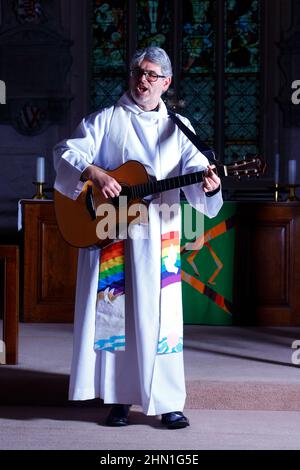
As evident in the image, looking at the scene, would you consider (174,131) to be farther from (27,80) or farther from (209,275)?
(27,80)

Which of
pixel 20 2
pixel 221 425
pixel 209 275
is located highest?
pixel 20 2

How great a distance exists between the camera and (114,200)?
3.93m

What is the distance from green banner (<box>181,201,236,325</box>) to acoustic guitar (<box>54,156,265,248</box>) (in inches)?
93.3

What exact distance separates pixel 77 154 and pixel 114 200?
0.26m

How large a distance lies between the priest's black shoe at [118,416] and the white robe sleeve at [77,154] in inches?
40.0

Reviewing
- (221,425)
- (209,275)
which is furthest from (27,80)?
(221,425)

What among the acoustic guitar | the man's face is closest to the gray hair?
the man's face

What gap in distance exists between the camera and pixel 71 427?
4.11 meters

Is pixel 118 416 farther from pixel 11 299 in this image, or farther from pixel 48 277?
pixel 48 277

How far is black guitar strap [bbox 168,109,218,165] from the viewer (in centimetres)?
394

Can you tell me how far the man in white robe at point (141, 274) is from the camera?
3.97 metres

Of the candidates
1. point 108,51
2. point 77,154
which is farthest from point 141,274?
point 108,51

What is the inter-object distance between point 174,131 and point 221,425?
1415 millimetres

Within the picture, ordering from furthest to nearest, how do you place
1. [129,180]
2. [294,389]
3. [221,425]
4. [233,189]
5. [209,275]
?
[233,189] → [209,275] → [294,389] → [221,425] → [129,180]
